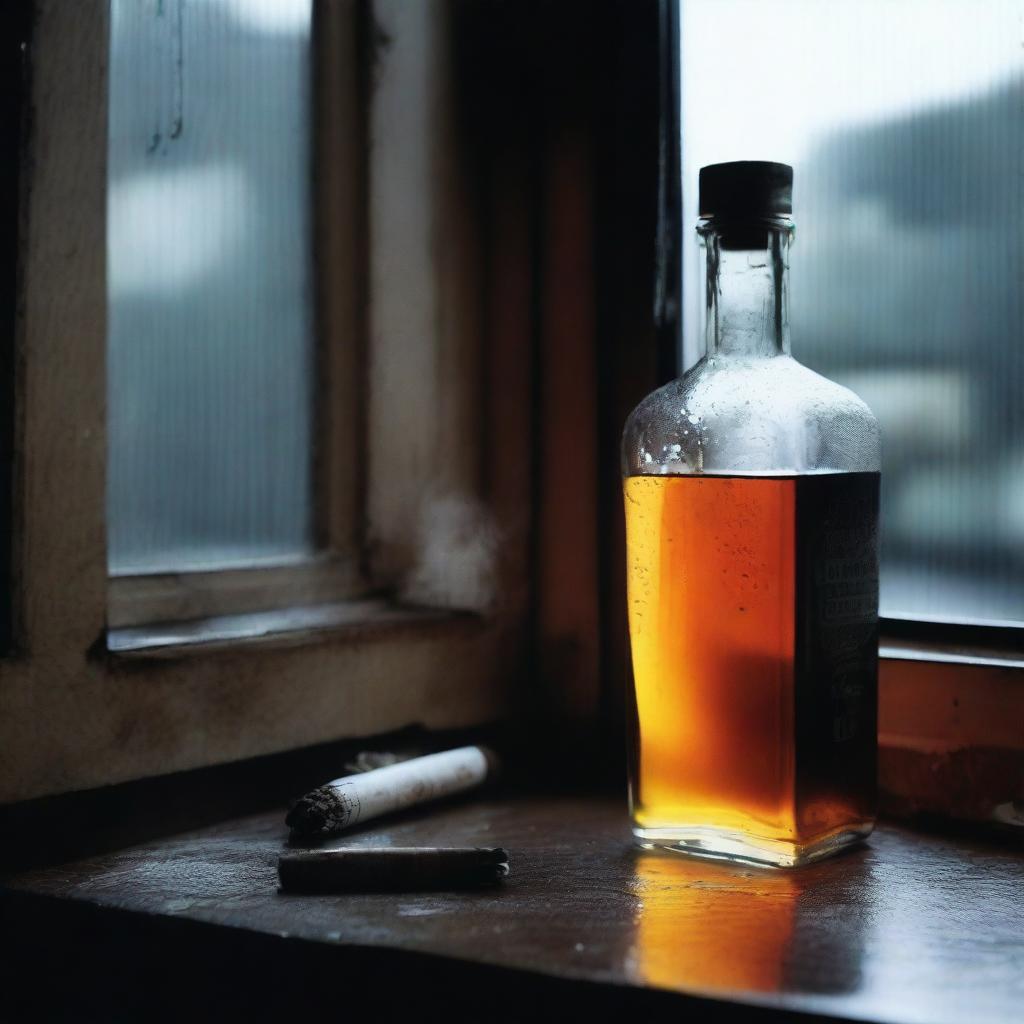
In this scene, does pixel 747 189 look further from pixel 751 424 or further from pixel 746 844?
pixel 746 844

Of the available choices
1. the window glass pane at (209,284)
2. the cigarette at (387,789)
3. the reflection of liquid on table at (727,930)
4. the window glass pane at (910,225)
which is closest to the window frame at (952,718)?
the window glass pane at (910,225)

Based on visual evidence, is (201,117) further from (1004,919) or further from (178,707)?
(1004,919)

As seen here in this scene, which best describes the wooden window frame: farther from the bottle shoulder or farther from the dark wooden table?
the bottle shoulder

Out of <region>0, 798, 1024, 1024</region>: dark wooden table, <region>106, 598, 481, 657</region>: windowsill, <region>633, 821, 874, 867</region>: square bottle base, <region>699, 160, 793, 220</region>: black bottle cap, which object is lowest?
<region>0, 798, 1024, 1024</region>: dark wooden table

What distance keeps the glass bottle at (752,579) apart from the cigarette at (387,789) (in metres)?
0.13

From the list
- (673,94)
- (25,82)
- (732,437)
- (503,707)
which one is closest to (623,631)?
(503,707)

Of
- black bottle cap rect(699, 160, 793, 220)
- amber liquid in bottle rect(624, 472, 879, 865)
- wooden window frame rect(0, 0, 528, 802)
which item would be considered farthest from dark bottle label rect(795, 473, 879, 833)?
wooden window frame rect(0, 0, 528, 802)

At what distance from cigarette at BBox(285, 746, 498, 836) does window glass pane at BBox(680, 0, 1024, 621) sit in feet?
0.91

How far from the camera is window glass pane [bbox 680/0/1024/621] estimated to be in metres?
0.73

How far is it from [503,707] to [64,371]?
15.4 inches

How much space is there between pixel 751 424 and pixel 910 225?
23cm

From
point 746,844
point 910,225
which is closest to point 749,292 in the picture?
point 910,225

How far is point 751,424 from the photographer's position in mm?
617

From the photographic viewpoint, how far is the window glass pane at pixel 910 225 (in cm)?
73
